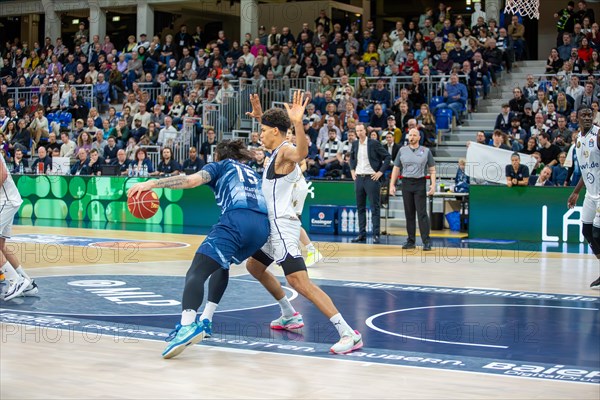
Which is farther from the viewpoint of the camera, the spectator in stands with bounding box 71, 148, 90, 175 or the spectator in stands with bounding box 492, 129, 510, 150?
the spectator in stands with bounding box 71, 148, 90, 175

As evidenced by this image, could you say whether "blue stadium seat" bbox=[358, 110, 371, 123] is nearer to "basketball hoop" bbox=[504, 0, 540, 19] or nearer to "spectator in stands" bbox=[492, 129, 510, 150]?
"spectator in stands" bbox=[492, 129, 510, 150]

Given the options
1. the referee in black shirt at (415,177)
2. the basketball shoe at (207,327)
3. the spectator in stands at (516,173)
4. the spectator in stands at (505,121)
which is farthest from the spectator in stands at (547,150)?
the basketball shoe at (207,327)

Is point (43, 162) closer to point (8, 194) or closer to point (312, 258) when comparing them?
point (312, 258)

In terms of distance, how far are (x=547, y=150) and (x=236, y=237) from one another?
1319 centimetres

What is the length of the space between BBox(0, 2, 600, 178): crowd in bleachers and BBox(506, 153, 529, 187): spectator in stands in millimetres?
2231

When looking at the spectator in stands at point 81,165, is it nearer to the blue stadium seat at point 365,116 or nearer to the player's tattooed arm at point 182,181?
the blue stadium seat at point 365,116

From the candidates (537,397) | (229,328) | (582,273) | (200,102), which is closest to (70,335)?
(229,328)

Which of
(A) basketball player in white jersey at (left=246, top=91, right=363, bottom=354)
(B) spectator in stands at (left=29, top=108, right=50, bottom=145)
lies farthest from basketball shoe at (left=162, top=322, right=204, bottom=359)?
(B) spectator in stands at (left=29, top=108, right=50, bottom=145)

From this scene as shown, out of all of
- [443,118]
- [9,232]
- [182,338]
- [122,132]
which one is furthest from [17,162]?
[182,338]

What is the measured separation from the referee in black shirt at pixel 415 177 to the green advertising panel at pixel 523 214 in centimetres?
296

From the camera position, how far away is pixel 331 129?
2175 cm

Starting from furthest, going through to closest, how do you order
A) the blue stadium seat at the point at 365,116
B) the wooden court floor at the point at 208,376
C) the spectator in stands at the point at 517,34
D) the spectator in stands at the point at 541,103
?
the spectator in stands at the point at 517,34 → the blue stadium seat at the point at 365,116 → the spectator in stands at the point at 541,103 → the wooden court floor at the point at 208,376

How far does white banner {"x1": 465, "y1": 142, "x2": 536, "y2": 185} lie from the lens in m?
18.8

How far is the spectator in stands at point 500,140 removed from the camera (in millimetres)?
19188
